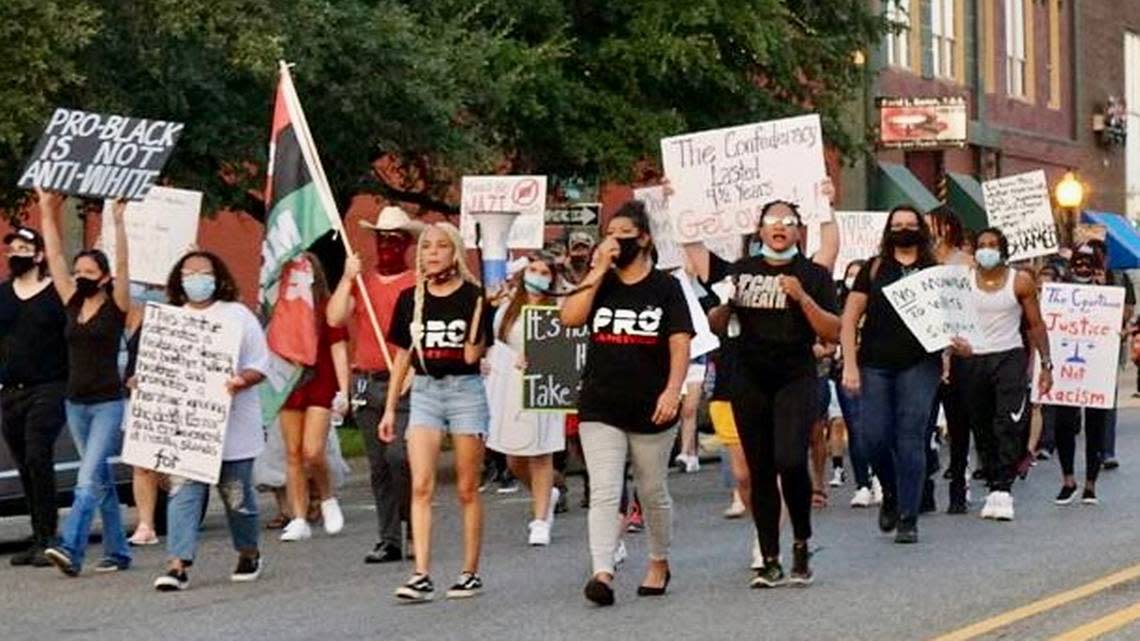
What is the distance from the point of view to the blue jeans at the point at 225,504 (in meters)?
13.4

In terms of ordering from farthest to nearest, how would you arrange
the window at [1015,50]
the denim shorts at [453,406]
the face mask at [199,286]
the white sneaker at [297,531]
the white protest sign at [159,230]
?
1. the window at [1015,50]
2. the white protest sign at [159,230]
3. the white sneaker at [297,531]
4. the face mask at [199,286]
5. the denim shorts at [453,406]

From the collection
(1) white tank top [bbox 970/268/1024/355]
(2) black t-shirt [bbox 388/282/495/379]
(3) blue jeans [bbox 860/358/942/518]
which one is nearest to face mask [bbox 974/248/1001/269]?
(1) white tank top [bbox 970/268/1024/355]

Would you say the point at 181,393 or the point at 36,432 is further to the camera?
the point at 36,432

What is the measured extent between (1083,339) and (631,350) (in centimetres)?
751

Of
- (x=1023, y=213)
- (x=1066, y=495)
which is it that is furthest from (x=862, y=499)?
(x=1023, y=213)

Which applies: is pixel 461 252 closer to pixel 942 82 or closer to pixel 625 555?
pixel 625 555

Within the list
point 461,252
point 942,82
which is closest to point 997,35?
point 942,82

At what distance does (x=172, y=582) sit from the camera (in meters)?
13.3

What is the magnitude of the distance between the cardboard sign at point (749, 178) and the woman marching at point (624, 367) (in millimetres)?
4729

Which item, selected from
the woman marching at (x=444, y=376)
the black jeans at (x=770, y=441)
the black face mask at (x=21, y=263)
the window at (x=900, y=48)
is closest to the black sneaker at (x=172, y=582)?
the woman marching at (x=444, y=376)

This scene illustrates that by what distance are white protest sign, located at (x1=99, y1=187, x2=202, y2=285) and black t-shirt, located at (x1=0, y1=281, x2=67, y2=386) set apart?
3526 millimetres

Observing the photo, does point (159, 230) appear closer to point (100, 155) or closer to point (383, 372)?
point (100, 155)

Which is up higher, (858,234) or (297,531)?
(858,234)

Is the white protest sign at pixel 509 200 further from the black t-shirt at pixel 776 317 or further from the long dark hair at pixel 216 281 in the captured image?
the black t-shirt at pixel 776 317
